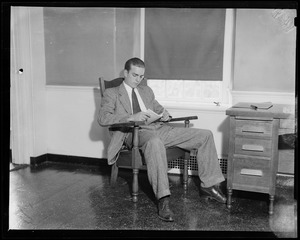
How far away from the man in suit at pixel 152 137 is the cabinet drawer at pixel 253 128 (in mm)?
418

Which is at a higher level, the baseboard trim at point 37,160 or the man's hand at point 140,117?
the man's hand at point 140,117

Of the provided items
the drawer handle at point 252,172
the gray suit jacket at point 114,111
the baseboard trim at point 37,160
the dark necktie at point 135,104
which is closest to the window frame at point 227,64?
the dark necktie at point 135,104

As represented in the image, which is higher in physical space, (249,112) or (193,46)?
(193,46)

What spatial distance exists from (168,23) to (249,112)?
1736mm

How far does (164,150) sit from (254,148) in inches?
32.3

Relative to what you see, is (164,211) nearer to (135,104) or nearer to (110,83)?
(135,104)

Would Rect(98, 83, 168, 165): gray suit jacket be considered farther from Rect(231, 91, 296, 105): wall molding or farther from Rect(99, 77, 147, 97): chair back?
Rect(231, 91, 296, 105): wall molding

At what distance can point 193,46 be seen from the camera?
436cm

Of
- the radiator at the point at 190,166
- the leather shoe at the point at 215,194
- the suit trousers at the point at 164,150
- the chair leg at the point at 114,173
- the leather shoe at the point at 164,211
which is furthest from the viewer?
the radiator at the point at 190,166

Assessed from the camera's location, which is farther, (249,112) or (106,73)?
(106,73)

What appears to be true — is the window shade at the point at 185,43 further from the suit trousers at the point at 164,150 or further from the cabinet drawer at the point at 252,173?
the cabinet drawer at the point at 252,173

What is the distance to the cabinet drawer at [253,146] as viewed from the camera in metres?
3.25

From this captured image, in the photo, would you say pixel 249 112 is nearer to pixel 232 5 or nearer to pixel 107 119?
pixel 232 5

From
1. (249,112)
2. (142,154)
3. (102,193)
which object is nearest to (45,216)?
(102,193)
